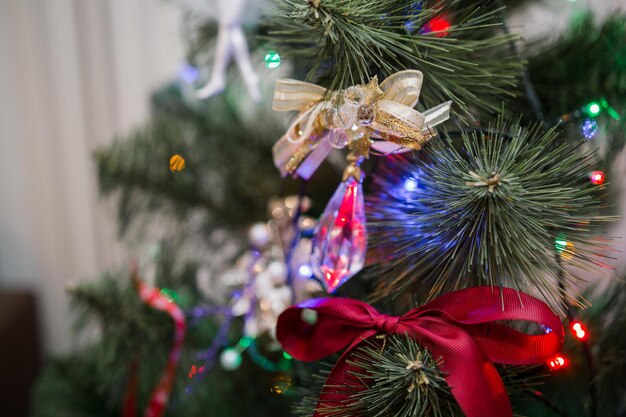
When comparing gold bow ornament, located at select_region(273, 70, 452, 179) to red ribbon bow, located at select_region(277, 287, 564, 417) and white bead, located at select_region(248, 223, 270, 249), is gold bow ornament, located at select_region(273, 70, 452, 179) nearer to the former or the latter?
red ribbon bow, located at select_region(277, 287, 564, 417)

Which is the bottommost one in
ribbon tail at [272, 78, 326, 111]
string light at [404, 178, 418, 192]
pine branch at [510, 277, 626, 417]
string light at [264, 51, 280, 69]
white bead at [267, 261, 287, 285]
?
pine branch at [510, 277, 626, 417]

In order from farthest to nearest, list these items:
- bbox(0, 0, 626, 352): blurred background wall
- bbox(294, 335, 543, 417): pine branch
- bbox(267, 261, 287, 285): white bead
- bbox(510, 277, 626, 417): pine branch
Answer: bbox(0, 0, 626, 352): blurred background wall, bbox(267, 261, 287, 285): white bead, bbox(510, 277, 626, 417): pine branch, bbox(294, 335, 543, 417): pine branch

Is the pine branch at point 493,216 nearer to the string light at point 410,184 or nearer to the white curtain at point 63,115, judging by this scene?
the string light at point 410,184

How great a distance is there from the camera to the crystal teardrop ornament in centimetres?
33

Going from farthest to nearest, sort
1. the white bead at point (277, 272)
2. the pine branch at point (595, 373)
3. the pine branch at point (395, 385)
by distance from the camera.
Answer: the white bead at point (277, 272) → the pine branch at point (595, 373) → the pine branch at point (395, 385)

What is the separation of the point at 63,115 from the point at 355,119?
3.20ft

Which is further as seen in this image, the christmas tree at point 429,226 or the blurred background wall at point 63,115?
the blurred background wall at point 63,115

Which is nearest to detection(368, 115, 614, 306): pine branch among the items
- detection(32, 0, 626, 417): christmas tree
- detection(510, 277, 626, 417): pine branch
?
detection(32, 0, 626, 417): christmas tree

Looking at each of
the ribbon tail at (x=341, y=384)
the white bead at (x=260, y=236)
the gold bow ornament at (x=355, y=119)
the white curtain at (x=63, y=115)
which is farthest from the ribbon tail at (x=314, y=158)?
the white curtain at (x=63, y=115)

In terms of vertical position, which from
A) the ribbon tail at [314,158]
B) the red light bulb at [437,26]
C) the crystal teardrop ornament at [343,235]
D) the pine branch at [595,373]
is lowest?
the pine branch at [595,373]

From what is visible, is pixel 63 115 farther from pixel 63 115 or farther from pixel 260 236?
pixel 260 236

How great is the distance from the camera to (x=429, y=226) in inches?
Answer: 12.2

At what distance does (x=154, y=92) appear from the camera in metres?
0.72

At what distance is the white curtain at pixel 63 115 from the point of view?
3.44ft
